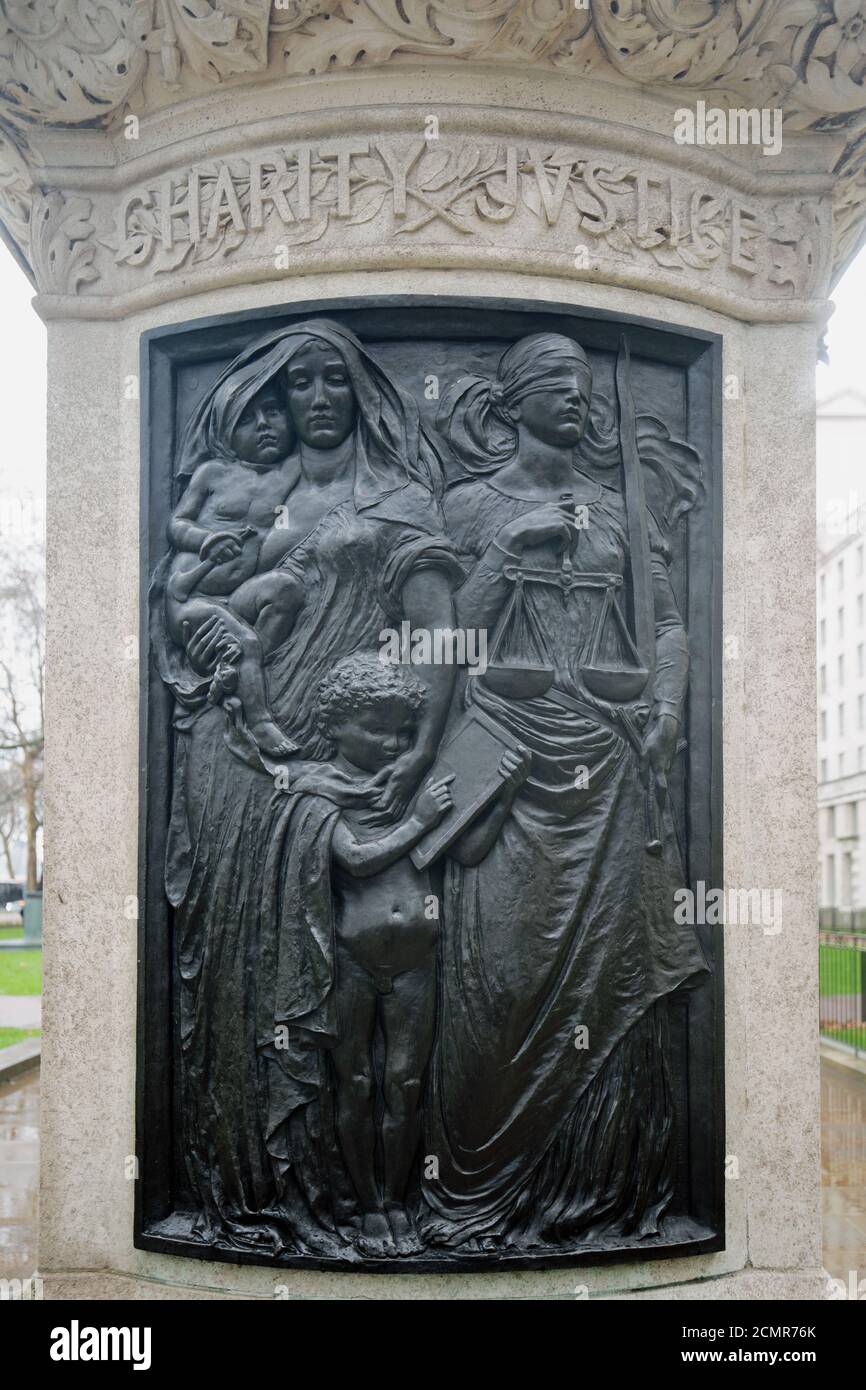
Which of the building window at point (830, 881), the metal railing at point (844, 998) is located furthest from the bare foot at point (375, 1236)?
the building window at point (830, 881)

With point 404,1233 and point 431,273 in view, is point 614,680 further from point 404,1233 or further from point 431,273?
point 404,1233

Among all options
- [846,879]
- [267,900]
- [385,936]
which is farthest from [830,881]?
[267,900]

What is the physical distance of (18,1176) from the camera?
8.81 metres

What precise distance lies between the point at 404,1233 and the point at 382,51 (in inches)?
199

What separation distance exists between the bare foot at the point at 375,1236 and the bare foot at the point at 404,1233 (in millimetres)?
25

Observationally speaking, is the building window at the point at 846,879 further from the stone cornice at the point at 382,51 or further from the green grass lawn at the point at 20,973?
the stone cornice at the point at 382,51

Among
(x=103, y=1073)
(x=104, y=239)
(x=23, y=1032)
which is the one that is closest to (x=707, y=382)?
(x=104, y=239)

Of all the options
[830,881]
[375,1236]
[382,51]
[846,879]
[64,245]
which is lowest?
[830,881]

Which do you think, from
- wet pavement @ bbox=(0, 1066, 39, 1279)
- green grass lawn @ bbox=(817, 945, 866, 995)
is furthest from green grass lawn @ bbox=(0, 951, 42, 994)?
green grass lawn @ bbox=(817, 945, 866, 995)

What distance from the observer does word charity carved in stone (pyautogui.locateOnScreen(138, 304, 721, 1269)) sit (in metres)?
5.38

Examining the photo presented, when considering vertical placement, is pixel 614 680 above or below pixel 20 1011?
above

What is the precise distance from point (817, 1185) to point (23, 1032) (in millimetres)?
12253

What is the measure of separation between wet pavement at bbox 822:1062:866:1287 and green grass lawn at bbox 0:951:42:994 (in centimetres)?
1108

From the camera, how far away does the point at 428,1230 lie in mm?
5293
